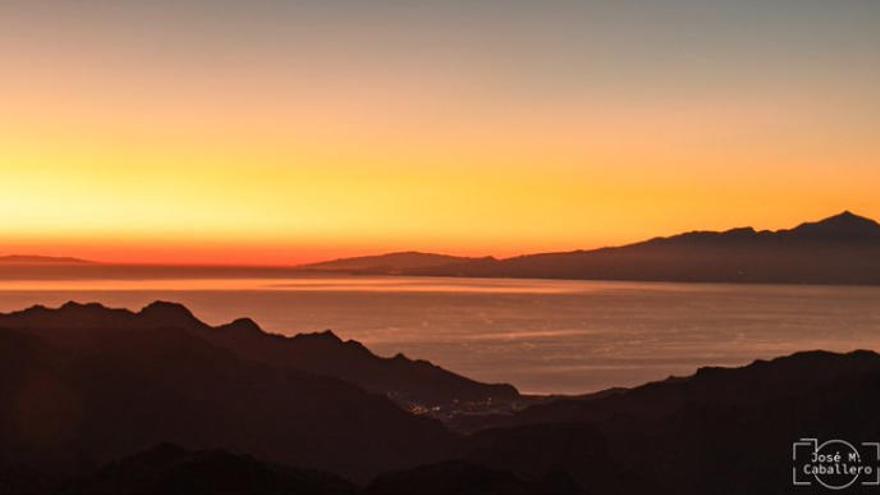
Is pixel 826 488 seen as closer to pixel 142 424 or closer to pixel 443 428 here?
pixel 443 428

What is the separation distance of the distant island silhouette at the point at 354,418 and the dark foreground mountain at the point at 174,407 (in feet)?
0.48

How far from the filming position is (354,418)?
90312 millimetres

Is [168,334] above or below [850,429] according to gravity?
above

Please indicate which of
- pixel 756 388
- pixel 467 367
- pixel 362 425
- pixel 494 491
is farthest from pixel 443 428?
pixel 467 367

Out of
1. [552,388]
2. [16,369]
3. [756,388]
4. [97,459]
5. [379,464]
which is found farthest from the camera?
[552,388]

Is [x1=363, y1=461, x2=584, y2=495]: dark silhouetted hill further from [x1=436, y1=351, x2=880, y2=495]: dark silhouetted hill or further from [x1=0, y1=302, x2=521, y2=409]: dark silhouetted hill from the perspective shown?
[x1=0, y1=302, x2=521, y2=409]: dark silhouetted hill

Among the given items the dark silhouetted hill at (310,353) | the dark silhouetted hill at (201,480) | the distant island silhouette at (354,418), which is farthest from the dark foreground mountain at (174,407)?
the dark silhouetted hill at (201,480)

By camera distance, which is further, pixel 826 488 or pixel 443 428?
pixel 443 428

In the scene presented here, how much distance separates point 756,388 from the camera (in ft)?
325

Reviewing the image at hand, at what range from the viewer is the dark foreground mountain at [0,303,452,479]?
71.8m

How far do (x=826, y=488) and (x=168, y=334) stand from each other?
6091 cm

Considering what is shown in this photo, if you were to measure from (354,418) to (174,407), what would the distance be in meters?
18.9

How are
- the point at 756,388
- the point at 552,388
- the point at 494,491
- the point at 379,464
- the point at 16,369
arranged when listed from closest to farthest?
the point at 494,491 → the point at 16,369 → the point at 379,464 → the point at 756,388 → the point at 552,388

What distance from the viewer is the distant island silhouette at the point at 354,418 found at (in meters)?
72.4
